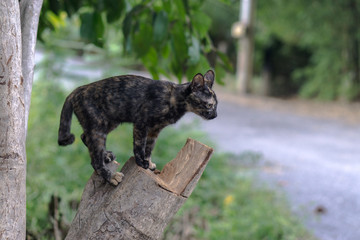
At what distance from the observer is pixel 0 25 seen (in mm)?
1857

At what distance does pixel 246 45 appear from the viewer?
54.4 ft

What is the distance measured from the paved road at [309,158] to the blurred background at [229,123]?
25 mm

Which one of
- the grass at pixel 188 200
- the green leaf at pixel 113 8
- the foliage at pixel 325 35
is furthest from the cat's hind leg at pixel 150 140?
the foliage at pixel 325 35

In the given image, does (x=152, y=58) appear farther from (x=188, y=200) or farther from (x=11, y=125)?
(x=188, y=200)

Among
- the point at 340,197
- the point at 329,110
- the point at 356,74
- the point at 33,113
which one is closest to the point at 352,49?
the point at 356,74

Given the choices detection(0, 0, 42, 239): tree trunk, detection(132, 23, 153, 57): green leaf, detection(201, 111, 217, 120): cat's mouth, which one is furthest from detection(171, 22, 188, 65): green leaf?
detection(0, 0, 42, 239): tree trunk

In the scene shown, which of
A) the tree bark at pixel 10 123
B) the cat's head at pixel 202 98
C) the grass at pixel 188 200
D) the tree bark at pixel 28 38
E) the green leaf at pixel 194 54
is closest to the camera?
the tree bark at pixel 10 123

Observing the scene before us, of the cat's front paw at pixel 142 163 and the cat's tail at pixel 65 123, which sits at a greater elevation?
the cat's tail at pixel 65 123

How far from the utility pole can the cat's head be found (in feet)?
46.9

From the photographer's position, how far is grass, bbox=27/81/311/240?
4.10 m

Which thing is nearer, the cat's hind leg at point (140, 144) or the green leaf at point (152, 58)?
the cat's hind leg at point (140, 144)

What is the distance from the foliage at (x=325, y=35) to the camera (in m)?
15.1

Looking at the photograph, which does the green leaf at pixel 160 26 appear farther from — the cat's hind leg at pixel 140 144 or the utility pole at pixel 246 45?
the utility pole at pixel 246 45

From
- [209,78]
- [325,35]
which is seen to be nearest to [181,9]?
[209,78]
